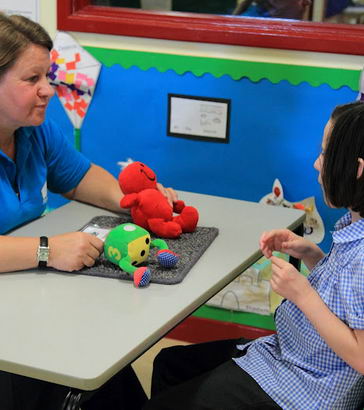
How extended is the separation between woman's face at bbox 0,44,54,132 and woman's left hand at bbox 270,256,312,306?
71 centimetres

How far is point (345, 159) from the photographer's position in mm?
1310

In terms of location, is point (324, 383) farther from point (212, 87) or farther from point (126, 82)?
point (126, 82)

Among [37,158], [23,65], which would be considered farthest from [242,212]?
[23,65]

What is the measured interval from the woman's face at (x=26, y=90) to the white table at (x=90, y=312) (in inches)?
10.4

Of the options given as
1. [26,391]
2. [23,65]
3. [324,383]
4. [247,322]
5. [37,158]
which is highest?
[23,65]

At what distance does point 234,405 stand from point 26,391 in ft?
1.46

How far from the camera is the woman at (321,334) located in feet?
4.19

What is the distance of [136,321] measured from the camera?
4.35 ft

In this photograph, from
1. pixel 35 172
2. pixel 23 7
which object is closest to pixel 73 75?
pixel 23 7

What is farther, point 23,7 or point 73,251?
point 23,7

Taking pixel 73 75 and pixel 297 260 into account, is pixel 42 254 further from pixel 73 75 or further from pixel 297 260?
pixel 73 75

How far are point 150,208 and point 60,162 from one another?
0.37m

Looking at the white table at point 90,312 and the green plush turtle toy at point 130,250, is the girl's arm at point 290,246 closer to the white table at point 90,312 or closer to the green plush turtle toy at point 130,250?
the white table at point 90,312

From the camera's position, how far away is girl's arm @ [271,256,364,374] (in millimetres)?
1247
